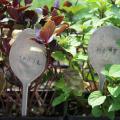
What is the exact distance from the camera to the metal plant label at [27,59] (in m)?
1.29

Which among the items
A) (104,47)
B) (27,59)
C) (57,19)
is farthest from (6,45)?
(104,47)

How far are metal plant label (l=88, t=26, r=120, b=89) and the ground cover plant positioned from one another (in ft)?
0.12

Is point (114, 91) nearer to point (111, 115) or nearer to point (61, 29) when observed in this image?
point (111, 115)

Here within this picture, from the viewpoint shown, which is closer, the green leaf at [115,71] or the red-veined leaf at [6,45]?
the green leaf at [115,71]

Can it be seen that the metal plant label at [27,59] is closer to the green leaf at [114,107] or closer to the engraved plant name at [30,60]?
the engraved plant name at [30,60]

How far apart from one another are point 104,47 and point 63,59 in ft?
0.45

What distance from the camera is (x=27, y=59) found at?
1293mm

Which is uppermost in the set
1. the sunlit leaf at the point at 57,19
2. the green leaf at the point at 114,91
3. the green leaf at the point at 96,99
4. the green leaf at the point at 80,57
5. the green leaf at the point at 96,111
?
the sunlit leaf at the point at 57,19

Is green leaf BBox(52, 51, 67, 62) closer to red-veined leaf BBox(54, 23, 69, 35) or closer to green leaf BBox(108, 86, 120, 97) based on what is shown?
red-veined leaf BBox(54, 23, 69, 35)

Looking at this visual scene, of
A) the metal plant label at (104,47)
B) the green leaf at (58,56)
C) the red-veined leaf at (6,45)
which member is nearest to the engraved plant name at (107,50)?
the metal plant label at (104,47)

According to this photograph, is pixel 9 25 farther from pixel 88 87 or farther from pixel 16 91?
pixel 88 87

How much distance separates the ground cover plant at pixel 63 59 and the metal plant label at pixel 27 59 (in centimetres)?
3

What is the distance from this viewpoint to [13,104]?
4.73ft

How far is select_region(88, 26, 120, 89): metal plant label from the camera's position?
4.16 ft
